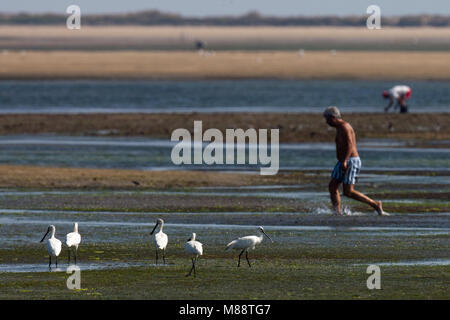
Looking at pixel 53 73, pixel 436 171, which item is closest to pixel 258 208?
pixel 436 171

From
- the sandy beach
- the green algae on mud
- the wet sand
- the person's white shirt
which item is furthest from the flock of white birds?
the sandy beach

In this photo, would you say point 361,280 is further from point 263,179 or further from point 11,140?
point 11,140

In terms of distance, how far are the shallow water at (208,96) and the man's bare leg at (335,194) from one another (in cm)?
3075

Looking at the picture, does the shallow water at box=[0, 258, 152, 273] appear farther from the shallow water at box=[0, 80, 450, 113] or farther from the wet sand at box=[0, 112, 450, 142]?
the shallow water at box=[0, 80, 450, 113]

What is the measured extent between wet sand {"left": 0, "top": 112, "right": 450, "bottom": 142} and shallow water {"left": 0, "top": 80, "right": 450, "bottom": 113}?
5.57 meters

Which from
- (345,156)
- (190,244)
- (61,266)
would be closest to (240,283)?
(190,244)

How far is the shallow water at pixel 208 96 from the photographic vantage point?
55938 millimetres

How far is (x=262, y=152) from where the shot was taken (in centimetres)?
3697

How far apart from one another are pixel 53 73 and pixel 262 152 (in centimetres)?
4859

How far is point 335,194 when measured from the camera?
23.0 meters

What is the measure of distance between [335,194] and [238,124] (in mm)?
22384

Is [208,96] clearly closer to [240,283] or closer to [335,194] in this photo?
[335,194]

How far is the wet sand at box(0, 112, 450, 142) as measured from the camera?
4253cm

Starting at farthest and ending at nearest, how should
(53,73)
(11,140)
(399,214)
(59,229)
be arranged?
1. (53,73)
2. (11,140)
3. (399,214)
4. (59,229)
